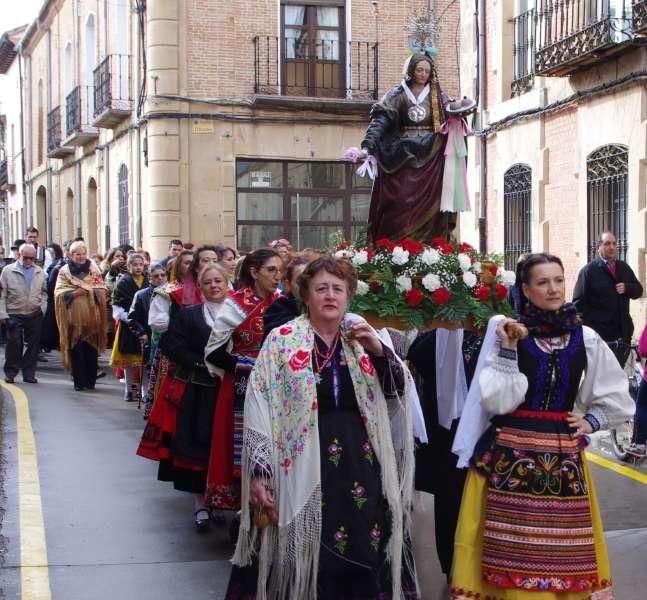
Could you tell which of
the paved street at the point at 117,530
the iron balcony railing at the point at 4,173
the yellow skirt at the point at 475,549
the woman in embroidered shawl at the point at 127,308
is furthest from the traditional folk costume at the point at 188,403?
the iron balcony railing at the point at 4,173

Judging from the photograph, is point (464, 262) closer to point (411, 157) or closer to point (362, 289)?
point (362, 289)

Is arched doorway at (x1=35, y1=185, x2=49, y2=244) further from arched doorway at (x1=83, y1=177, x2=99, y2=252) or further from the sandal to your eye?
the sandal

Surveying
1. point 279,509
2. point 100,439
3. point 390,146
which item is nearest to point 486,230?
point 100,439

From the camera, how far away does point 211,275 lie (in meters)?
7.14

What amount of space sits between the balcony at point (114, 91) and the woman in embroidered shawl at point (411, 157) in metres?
17.3

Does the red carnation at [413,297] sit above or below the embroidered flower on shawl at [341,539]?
above

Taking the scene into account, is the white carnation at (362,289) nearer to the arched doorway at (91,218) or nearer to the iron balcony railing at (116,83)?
the iron balcony railing at (116,83)

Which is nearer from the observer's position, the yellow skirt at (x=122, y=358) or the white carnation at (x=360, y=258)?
the white carnation at (x=360, y=258)

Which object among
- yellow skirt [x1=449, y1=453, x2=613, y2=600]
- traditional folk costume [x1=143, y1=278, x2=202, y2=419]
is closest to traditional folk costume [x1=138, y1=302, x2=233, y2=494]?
traditional folk costume [x1=143, y1=278, x2=202, y2=419]

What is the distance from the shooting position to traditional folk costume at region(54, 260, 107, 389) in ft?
46.4

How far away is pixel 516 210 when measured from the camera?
1702 cm

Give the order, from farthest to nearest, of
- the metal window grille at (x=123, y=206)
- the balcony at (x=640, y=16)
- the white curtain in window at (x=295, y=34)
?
the metal window grille at (x=123, y=206), the white curtain in window at (x=295, y=34), the balcony at (x=640, y=16)

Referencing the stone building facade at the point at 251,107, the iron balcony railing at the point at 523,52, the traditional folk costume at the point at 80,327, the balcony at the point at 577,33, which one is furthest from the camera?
the stone building facade at the point at 251,107

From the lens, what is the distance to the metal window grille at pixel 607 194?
1391cm
